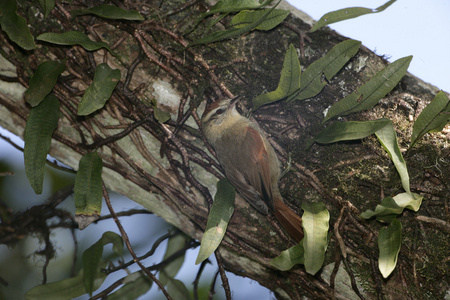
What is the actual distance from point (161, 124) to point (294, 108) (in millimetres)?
764

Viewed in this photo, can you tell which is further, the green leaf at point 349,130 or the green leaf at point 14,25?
the green leaf at point 14,25

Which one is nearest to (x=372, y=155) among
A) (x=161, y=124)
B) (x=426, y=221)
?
(x=426, y=221)

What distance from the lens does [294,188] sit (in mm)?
2158

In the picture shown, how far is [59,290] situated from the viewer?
2.38 meters

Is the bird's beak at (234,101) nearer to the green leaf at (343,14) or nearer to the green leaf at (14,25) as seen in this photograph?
the green leaf at (343,14)

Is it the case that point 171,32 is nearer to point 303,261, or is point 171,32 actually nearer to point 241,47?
point 241,47

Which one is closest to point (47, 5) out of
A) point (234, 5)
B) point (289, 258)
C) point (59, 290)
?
point (234, 5)

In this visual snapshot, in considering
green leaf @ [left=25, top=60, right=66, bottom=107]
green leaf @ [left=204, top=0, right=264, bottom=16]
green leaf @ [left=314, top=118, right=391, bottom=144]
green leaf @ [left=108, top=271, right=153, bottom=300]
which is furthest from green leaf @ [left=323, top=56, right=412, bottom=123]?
green leaf @ [left=108, top=271, right=153, bottom=300]

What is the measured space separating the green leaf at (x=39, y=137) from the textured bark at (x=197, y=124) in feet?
0.37

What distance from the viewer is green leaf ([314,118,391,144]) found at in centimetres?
174

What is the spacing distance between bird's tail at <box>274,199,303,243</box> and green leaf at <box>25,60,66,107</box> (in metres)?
1.37

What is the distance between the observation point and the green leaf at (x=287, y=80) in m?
1.87

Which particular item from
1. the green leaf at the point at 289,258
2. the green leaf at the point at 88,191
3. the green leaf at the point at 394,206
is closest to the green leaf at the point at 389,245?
the green leaf at the point at 394,206

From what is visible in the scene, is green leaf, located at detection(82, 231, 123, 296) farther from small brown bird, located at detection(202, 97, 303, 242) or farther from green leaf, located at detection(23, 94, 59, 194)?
small brown bird, located at detection(202, 97, 303, 242)
